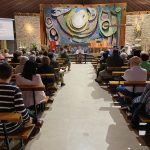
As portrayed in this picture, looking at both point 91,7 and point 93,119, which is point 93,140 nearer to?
point 93,119

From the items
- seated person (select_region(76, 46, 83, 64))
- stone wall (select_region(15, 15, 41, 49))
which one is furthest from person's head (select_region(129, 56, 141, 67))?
stone wall (select_region(15, 15, 41, 49))

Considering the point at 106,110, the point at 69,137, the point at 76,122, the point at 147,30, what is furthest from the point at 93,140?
the point at 147,30

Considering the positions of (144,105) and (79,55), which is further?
(79,55)

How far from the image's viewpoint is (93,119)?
3.38m

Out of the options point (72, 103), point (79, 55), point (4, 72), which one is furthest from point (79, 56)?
point (4, 72)

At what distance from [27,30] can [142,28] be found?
6.52m

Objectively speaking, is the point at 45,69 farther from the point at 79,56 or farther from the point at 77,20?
the point at 77,20

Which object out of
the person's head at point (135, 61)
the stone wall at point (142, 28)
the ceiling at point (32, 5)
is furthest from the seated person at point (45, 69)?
the stone wall at point (142, 28)

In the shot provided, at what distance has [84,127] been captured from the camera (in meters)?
3.08

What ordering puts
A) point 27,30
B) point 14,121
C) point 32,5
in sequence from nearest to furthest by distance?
point 14,121 < point 32,5 < point 27,30

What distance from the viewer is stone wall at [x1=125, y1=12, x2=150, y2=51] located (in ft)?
36.9

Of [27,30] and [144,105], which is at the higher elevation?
[27,30]

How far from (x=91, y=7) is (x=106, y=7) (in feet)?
2.75

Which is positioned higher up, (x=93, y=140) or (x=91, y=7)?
(x=91, y=7)
